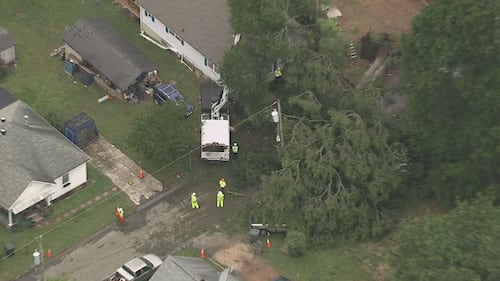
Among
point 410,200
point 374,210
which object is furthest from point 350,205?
point 410,200

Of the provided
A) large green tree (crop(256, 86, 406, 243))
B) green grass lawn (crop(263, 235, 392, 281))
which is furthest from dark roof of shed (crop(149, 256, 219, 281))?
large green tree (crop(256, 86, 406, 243))

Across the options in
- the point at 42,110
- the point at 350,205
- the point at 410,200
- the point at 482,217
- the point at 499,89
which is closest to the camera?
→ the point at 482,217

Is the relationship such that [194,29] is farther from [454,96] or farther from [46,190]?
[454,96]

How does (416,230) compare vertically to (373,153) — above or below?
below

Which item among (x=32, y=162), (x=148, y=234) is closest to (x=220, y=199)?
(x=148, y=234)

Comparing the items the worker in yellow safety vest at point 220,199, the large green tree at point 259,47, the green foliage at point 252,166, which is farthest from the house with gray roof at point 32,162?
the large green tree at point 259,47

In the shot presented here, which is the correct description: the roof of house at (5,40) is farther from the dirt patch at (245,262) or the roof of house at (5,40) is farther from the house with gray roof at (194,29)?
the dirt patch at (245,262)

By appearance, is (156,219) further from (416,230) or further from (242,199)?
(416,230)

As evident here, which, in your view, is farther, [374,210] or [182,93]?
[182,93]
